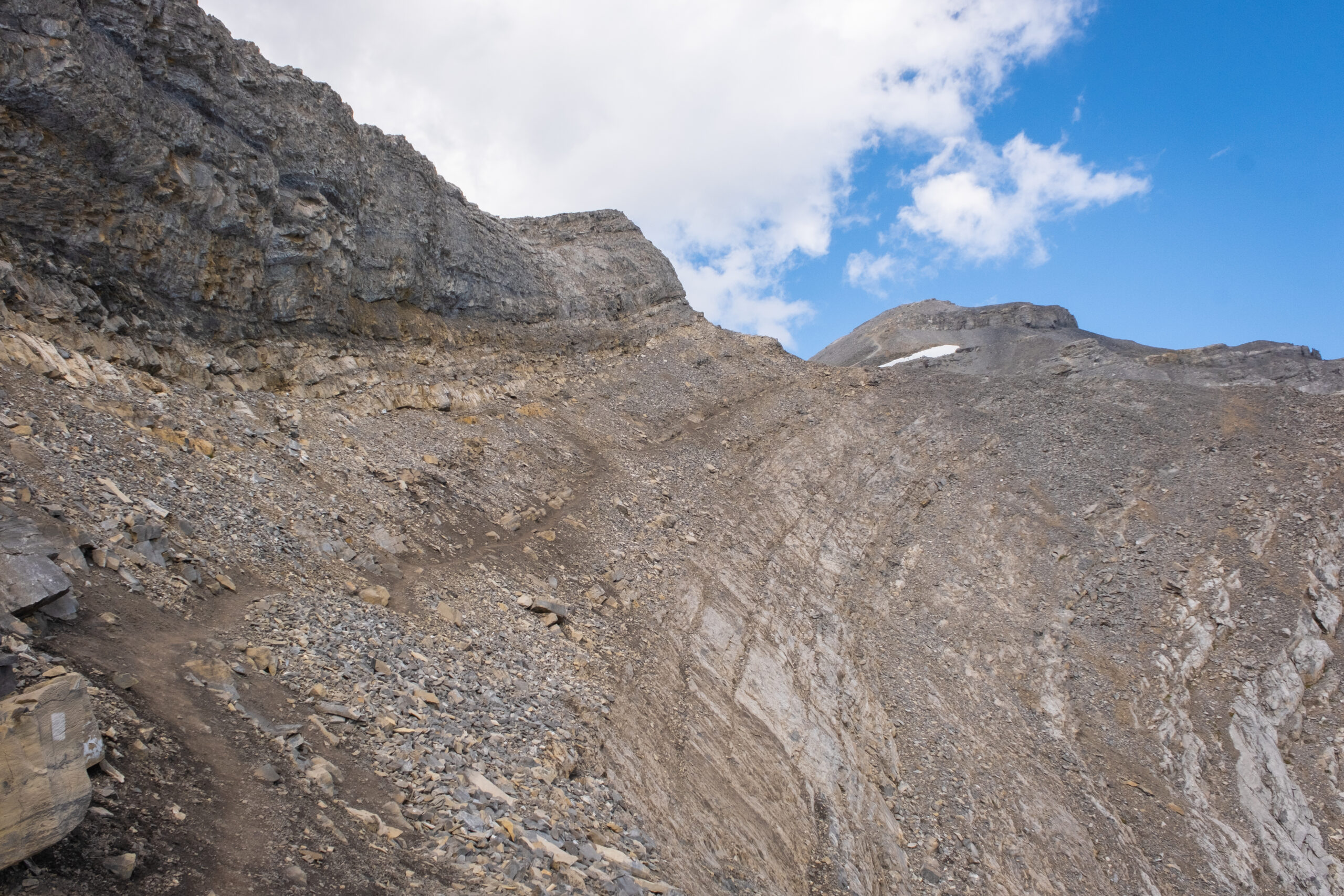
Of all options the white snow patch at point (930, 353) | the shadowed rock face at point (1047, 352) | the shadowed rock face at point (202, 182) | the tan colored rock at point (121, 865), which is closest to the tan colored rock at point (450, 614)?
the tan colored rock at point (121, 865)

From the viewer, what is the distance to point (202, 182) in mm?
16641

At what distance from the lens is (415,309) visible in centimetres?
2414

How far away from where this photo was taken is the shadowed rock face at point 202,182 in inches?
546

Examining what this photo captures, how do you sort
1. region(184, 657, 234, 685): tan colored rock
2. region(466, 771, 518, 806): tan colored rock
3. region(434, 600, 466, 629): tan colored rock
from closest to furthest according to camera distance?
region(184, 657, 234, 685): tan colored rock < region(466, 771, 518, 806): tan colored rock < region(434, 600, 466, 629): tan colored rock

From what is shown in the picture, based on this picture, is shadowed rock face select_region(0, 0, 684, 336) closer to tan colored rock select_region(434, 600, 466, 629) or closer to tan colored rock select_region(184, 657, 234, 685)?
tan colored rock select_region(434, 600, 466, 629)

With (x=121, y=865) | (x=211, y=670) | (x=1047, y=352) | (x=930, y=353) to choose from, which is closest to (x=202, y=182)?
(x=211, y=670)

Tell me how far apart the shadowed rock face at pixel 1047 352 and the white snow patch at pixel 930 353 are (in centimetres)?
44

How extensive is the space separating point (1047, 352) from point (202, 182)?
35.8m

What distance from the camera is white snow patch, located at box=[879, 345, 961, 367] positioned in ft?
138

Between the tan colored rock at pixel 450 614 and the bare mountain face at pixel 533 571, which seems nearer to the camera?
the bare mountain face at pixel 533 571

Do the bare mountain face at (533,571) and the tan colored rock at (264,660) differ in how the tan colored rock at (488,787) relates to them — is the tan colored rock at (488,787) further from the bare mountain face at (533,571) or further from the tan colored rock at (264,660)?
the tan colored rock at (264,660)

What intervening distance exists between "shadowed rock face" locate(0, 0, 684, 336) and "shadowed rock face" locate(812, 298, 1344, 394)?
26.6 metres

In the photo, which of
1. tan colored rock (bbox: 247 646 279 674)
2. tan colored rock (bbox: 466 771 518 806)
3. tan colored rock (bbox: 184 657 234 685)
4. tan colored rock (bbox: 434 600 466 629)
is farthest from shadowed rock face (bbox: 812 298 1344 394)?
tan colored rock (bbox: 184 657 234 685)

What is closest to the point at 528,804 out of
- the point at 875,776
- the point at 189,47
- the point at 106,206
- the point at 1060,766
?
the point at 875,776
